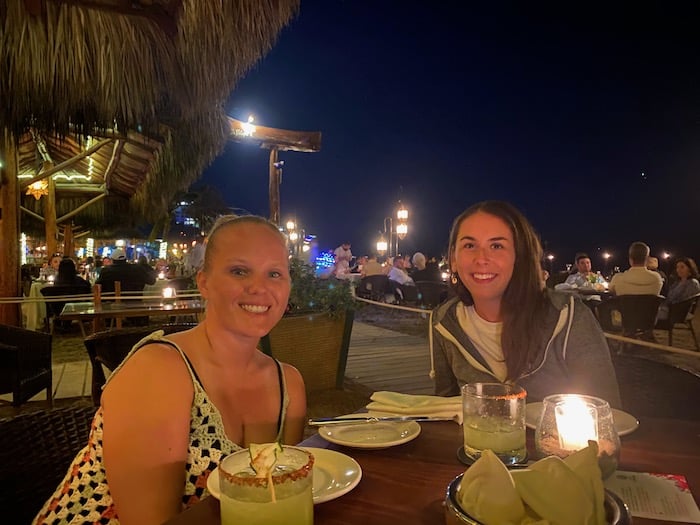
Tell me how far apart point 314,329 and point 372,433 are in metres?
3.18

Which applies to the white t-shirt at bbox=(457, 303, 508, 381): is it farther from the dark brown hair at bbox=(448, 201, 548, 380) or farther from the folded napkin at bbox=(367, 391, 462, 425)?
the folded napkin at bbox=(367, 391, 462, 425)

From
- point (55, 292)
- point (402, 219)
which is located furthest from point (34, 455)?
point (402, 219)

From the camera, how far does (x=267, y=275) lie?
63.6 inches

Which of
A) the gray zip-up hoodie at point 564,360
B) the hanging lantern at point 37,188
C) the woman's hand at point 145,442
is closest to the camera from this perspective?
→ the woman's hand at point 145,442

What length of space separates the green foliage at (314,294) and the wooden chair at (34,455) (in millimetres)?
2776

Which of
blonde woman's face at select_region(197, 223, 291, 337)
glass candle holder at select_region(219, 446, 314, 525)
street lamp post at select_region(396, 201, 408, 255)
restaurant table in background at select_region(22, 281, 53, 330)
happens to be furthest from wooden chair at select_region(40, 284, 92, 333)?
street lamp post at select_region(396, 201, 408, 255)

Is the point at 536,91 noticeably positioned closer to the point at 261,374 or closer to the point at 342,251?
the point at 342,251

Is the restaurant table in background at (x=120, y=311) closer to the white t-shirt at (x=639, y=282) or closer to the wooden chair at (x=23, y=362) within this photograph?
the wooden chair at (x=23, y=362)

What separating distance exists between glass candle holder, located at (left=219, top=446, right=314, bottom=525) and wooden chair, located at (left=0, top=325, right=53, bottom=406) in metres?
3.43

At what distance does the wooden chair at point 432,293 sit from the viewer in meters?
10.3

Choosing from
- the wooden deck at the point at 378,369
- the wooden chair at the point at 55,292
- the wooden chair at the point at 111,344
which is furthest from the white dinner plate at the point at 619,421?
the wooden chair at the point at 55,292

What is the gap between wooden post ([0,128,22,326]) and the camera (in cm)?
539

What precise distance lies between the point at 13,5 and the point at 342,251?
11.2 m

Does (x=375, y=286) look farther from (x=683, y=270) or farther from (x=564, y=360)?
(x=564, y=360)
